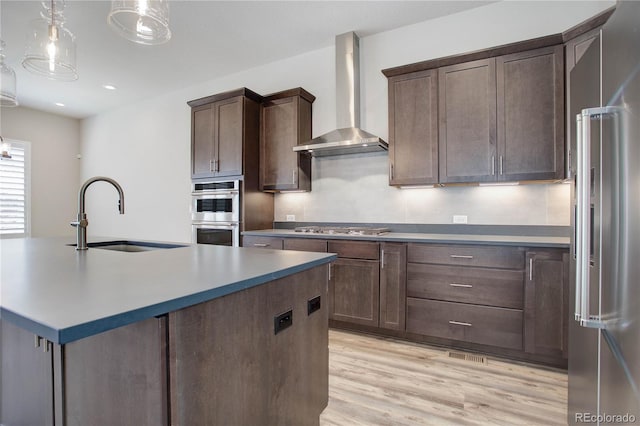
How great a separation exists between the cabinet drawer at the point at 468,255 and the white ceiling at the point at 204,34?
88.9 inches

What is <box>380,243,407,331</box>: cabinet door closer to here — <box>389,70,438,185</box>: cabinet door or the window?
<box>389,70,438,185</box>: cabinet door

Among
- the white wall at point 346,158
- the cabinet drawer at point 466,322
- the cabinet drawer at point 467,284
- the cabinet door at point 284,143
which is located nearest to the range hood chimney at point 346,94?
the white wall at point 346,158

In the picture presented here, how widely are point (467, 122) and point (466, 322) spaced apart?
1.67 m

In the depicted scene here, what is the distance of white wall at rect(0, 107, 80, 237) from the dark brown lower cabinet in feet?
18.7

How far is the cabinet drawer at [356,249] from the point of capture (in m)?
2.83

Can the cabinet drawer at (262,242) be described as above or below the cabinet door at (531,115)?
below

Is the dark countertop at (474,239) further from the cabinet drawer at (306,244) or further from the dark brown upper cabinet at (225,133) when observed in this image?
the dark brown upper cabinet at (225,133)

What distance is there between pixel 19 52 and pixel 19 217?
3.10m

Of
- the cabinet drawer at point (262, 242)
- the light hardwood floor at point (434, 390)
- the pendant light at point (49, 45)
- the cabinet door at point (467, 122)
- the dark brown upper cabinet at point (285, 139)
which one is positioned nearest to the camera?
the light hardwood floor at point (434, 390)

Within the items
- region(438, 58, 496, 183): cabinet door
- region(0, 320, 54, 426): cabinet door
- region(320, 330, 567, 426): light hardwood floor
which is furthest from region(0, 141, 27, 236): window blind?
region(438, 58, 496, 183): cabinet door

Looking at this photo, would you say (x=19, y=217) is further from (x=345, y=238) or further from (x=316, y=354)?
(x=316, y=354)

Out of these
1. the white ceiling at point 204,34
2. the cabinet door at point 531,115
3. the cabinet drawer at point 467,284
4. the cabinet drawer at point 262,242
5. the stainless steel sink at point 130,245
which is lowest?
the cabinet drawer at point 467,284

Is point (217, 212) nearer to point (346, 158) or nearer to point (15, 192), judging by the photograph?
point (346, 158)

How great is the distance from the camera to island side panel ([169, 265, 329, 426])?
0.83 metres
